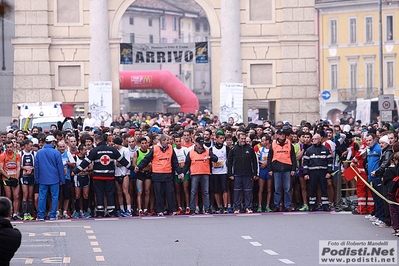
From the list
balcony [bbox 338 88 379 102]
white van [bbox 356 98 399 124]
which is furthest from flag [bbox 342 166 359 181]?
balcony [bbox 338 88 379 102]

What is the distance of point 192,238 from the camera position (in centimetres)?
1873

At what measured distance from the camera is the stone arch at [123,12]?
41.3 metres

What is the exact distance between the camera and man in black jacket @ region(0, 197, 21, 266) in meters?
10.9

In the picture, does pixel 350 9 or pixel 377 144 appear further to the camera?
pixel 350 9

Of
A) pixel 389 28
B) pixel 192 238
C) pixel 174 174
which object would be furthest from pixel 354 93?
pixel 192 238

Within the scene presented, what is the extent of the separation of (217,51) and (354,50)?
146 ft

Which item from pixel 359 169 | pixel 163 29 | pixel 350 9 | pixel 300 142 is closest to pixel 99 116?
pixel 300 142

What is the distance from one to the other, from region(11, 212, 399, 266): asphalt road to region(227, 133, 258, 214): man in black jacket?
2.15ft

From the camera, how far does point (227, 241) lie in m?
18.2

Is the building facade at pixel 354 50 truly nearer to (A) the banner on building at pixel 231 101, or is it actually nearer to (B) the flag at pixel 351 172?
(A) the banner on building at pixel 231 101

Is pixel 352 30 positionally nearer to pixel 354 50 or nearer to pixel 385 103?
pixel 354 50

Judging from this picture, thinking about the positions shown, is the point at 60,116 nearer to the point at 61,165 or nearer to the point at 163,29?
the point at 61,165

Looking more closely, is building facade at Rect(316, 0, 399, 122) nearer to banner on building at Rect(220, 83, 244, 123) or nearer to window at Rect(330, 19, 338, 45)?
window at Rect(330, 19, 338, 45)

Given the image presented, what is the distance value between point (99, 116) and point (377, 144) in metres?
19.3
